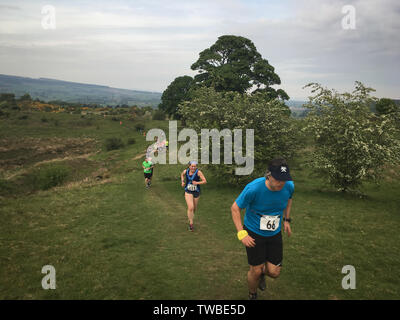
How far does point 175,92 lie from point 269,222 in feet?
149

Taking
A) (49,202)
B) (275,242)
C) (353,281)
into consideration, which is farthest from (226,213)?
(49,202)

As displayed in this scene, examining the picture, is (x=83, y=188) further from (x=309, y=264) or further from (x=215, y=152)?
(x=309, y=264)

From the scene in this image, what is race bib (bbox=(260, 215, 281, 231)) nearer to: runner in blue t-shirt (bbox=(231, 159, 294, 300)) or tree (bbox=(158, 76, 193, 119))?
runner in blue t-shirt (bbox=(231, 159, 294, 300))

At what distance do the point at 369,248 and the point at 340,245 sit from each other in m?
0.97

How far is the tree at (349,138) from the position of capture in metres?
15.9

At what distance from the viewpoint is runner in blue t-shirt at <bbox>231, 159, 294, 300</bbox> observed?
214 inches

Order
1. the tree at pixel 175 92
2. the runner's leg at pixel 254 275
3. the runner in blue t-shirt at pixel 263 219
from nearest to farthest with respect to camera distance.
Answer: the runner in blue t-shirt at pixel 263 219, the runner's leg at pixel 254 275, the tree at pixel 175 92

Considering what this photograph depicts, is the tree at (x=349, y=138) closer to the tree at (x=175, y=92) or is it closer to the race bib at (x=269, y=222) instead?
the race bib at (x=269, y=222)

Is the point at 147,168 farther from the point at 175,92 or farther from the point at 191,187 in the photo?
the point at 175,92

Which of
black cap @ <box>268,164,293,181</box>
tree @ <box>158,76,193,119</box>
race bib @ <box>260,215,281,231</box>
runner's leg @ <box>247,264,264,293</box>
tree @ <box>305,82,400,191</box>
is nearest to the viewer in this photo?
black cap @ <box>268,164,293,181</box>

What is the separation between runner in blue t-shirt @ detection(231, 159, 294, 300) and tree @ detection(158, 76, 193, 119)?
42859mm

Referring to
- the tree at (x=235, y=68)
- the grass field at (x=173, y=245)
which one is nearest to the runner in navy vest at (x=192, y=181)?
the grass field at (x=173, y=245)

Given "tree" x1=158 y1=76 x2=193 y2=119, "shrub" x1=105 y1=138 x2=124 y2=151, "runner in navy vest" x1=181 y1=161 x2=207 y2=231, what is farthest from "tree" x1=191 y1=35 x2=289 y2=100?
"runner in navy vest" x1=181 y1=161 x2=207 y2=231

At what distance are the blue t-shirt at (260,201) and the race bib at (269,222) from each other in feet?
0.13
